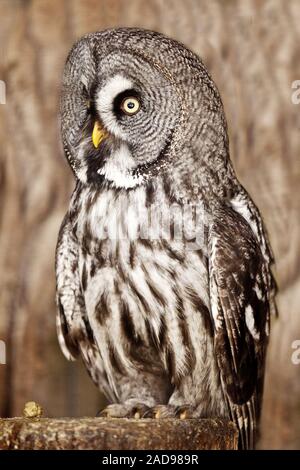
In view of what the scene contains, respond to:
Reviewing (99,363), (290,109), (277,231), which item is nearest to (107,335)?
(99,363)

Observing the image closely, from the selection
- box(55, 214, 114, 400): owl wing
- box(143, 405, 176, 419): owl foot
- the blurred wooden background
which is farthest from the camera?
the blurred wooden background

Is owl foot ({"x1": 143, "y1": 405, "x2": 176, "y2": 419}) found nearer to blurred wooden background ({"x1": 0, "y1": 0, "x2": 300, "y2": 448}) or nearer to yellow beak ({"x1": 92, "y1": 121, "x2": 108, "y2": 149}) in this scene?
blurred wooden background ({"x1": 0, "y1": 0, "x2": 300, "y2": 448})

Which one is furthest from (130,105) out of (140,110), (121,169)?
(121,169)

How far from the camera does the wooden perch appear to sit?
2123 mm

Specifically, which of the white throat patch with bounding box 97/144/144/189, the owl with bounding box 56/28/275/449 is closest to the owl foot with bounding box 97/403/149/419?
the owl with bounding box 56/28/275/449

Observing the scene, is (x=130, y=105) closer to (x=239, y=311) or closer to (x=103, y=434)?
(x=239, y=311)

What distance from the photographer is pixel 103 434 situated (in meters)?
2.14

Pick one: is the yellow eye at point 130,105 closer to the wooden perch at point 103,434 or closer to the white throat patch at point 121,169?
the white throat patch at point 121,169

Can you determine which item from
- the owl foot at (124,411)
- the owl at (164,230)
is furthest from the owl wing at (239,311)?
the owl foot at (124,411)

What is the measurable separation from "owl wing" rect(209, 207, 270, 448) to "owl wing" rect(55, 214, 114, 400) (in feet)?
1.42

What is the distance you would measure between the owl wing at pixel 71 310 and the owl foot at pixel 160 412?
11.5 inches

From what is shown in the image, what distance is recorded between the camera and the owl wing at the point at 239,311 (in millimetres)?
2488

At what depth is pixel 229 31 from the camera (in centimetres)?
317
